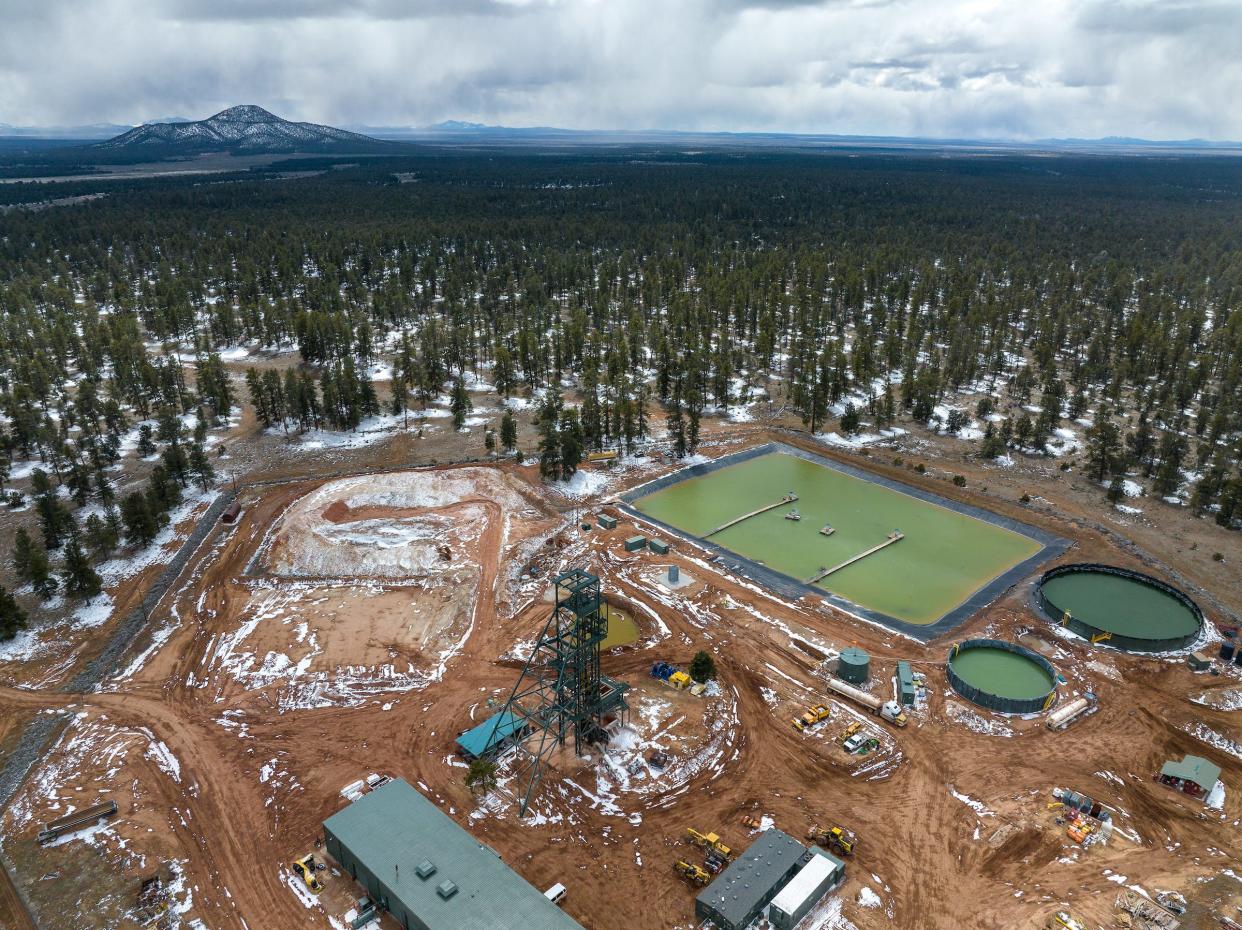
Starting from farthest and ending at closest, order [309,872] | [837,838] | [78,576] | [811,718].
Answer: [78,576] < [811,718] < [837,838] < [309,872]

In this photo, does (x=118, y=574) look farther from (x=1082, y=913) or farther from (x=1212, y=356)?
(x=1212, y=356)

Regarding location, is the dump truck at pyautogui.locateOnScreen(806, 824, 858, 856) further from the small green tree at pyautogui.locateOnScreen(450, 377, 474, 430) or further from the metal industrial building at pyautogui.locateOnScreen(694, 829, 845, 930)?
the small green tree at pyautogui.locateOnScreen(450, 377, 474, 430)

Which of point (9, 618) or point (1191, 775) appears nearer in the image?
point (1191, 775)

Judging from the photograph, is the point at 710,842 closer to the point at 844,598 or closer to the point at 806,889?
the point at 806,889

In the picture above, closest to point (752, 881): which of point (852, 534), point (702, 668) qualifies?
point (702, 668)

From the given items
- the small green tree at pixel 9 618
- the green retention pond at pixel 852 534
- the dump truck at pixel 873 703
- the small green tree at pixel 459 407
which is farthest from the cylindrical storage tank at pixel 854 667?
the small green tree at pixel 459 407

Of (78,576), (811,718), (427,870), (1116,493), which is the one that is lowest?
(811,718)

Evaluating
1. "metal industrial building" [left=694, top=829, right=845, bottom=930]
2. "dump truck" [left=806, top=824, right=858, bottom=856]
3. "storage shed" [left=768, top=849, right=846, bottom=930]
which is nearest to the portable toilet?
"dump truck" [left=806, top=824, right=858, bottom=856]
